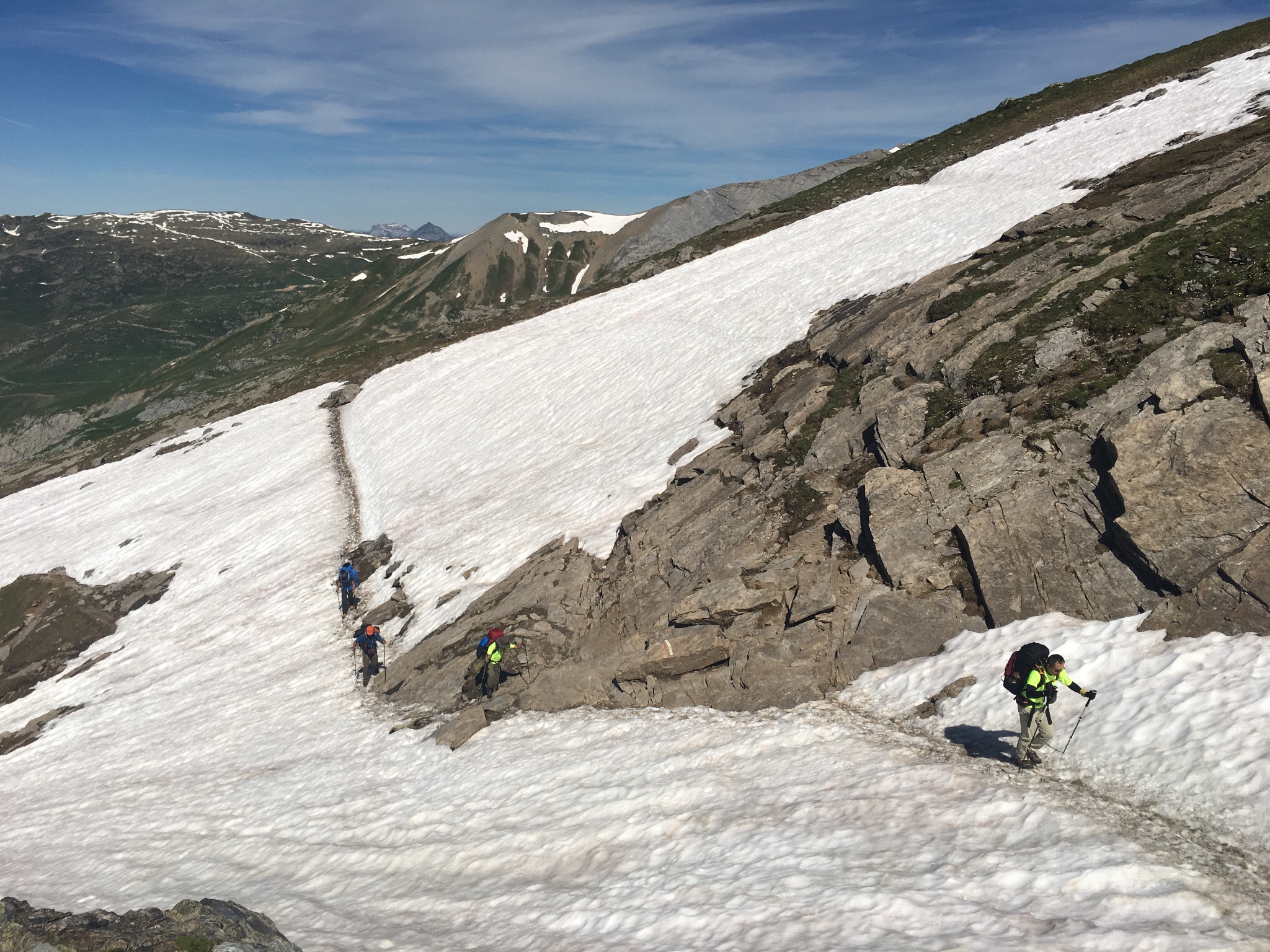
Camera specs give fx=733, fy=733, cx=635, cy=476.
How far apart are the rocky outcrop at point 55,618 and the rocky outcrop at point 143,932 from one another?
88.1 ft

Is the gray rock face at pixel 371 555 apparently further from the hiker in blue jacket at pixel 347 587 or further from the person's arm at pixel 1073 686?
the person's arm at pixel 1073 686

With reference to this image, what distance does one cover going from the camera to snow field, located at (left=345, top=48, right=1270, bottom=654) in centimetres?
2723

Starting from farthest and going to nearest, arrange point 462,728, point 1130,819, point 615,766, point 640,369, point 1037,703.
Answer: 1. point 640,369
2. point 462,728
3. point 615,766
4. point 1037,703
5. point 1130,819

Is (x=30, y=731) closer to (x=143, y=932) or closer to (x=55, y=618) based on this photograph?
(x=55, y=618)

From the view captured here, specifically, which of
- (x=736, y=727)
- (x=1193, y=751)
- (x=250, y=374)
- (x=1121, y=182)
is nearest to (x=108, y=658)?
(x=736, y=727)

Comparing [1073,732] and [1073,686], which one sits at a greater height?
[1073,686]

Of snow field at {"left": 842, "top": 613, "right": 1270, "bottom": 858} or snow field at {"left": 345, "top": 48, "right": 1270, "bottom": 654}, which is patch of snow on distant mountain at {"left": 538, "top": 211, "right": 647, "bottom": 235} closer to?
snow field at {"left": 345, "top": 48, "right": 1270, "bottom": 654}

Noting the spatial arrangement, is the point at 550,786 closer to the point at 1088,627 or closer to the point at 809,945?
the point at 809,945

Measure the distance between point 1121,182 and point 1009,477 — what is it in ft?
70.7

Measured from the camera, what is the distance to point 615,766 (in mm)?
14742

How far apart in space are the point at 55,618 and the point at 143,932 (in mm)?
34459

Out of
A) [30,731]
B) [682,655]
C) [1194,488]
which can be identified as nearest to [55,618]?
[30,731]

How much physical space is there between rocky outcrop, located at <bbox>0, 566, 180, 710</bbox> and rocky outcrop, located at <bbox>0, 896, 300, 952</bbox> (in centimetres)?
2684

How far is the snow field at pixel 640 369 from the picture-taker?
27.2 m
